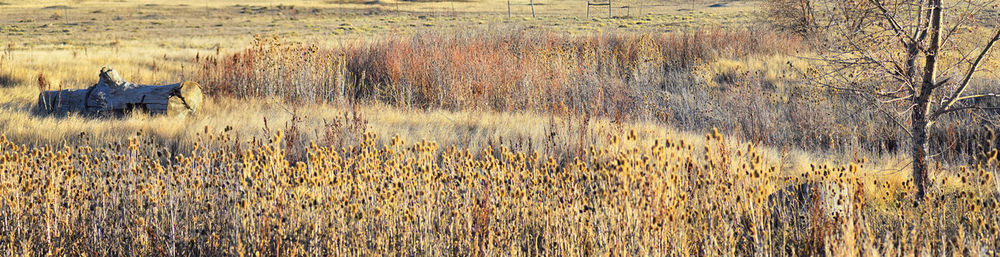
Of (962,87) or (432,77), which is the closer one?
(962,87)

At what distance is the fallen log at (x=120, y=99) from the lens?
26.3ft

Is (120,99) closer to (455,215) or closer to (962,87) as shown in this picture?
(455,215)

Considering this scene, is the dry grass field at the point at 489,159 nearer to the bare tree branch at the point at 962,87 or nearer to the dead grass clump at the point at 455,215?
the dead grass clump at the point at 455,215

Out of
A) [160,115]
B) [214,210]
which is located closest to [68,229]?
[214,210]

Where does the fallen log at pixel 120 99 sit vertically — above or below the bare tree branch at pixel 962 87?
below

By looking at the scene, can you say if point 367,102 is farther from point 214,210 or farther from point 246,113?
point 214,210

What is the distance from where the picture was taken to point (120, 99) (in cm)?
809

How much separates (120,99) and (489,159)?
18.7 feet

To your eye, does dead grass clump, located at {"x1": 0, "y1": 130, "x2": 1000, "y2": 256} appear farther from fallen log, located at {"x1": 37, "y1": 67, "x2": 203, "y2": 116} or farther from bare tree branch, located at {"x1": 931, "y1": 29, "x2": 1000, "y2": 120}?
fallen log, located at {"x1": 37, "y1": 67, "x2": 203, "y2": 116}

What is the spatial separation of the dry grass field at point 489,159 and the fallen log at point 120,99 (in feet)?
0.70

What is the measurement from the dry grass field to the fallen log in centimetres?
21

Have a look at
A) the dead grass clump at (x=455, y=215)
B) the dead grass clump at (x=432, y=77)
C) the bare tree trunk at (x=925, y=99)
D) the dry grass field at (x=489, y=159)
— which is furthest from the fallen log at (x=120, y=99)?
the bare tree trunk at (x=925, y=99)

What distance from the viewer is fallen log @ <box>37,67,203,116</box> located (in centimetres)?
803

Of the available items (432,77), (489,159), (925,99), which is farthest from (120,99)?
(925,99)
